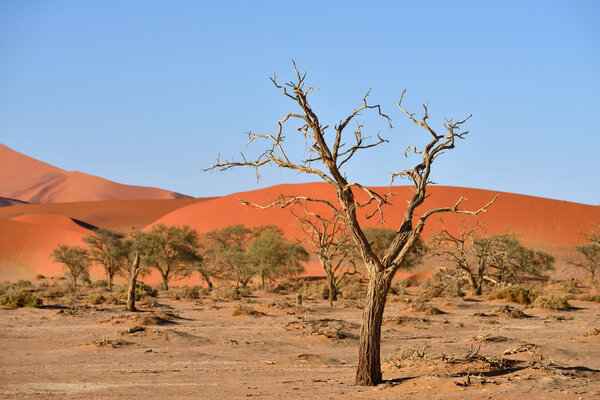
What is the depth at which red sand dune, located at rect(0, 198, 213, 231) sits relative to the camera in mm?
107812

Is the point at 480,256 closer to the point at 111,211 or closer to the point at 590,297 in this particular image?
the point at 590,297

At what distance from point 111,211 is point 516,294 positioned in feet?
329

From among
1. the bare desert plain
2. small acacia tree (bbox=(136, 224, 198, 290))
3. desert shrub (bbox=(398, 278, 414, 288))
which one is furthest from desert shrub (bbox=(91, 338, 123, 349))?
desert shrub (bbox=(398, 278, 414, 288))

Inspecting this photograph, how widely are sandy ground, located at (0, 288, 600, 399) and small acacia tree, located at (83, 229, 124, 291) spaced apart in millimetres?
18279

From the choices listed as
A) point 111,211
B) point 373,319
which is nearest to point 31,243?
point 111,211

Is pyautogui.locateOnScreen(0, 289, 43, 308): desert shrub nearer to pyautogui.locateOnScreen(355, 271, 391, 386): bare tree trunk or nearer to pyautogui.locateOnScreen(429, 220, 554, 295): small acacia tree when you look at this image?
pyautogui.locateOnScreen(429, 220, 554, 295): small acacia tree

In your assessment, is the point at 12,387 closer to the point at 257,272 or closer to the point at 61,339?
the point at 61,339

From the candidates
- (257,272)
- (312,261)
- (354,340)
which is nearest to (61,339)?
(354,340)

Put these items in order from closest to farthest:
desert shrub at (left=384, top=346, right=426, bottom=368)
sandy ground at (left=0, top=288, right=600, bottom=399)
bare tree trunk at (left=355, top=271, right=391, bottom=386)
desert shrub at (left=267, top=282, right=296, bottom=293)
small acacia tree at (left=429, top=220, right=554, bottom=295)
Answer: sandy ground at (left=0, top=288, right=600, bottom=399), bare tree trunk at (left=355, top=271, right=391, bottom=386), desert shrub at (left=384, top=346, right=426, bottom=368), small acacia tree at (left=429, top=220, right=554, bottom=295), desert shrub at (left=267, top=282, right=296, bottom=293)

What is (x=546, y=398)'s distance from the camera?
7965 mm

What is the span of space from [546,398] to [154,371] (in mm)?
7096

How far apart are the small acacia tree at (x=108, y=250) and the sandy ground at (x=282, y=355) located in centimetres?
1828

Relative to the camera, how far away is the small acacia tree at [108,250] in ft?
139

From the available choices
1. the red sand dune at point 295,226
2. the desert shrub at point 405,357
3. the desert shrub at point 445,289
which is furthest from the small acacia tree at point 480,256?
the red sand dune at point 295,226
